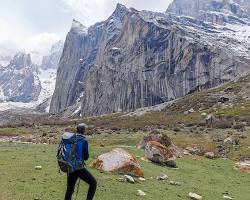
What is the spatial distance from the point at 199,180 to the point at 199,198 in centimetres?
722

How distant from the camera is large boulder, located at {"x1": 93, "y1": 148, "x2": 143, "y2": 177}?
32.8m

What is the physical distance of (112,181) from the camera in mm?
29875

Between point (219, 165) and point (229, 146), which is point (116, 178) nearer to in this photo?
A: point (219, 165)

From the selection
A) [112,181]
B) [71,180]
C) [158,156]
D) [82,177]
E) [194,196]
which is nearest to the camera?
[82,177]

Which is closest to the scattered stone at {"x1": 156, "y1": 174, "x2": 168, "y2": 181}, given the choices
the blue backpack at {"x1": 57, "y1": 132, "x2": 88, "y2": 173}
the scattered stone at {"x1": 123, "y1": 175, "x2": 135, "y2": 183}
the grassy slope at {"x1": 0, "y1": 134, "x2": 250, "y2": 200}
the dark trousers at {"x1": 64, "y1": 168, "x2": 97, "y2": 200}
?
the grassy slope at {"x1": 0, "y1": 134, "x2": 250, "y2": 200}

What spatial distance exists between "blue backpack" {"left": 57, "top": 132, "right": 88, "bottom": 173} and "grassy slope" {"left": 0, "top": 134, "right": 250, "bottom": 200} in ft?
16.3

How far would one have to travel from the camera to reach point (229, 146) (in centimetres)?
6538

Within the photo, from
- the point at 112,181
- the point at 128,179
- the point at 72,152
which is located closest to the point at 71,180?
the point at 72,152

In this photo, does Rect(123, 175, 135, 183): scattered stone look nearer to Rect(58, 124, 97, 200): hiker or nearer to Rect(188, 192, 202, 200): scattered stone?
Rect(188, 192, 202, 200): scattered stone

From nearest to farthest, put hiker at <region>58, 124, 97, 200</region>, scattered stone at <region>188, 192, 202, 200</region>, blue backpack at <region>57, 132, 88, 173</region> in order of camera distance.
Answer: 1. blue backpack at <region>57, 132, 88, 173</region>
2. hiker at <region>58, 124, 97, 200</region>
3. scattered stone at <region>188, 192, 202, 200</region>

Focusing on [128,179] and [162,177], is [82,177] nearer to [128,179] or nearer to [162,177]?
[128,179]

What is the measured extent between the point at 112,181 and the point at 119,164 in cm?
312

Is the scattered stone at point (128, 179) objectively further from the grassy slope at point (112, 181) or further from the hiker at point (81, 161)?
the hiker at point (81, 161)

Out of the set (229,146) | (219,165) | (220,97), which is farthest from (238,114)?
(219,165)
